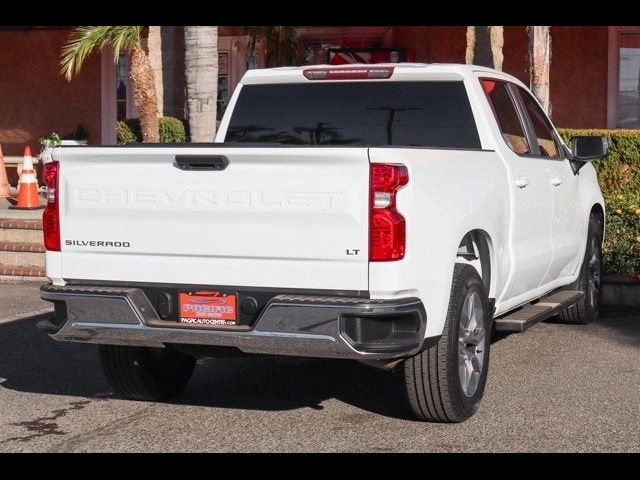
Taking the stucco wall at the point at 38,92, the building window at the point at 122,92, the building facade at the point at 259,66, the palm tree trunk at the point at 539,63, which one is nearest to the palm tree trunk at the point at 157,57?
the building facade at the point at 259,66

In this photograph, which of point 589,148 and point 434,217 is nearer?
point 434,217

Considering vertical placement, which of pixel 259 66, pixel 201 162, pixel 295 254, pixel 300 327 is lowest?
pixel 300 327

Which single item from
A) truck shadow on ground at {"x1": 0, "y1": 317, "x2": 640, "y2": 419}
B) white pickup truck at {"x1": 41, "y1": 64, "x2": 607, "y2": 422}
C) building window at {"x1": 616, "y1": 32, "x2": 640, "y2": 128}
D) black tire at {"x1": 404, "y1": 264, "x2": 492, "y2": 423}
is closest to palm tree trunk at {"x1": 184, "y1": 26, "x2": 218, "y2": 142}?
truck shadow on ground at {"x1": 0, "y1": 317, "x2": 640, "y2": 419}

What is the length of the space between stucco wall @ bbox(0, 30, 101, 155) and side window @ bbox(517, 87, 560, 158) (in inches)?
559

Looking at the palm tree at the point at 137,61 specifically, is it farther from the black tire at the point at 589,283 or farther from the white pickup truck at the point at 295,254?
the white pickup truck at the point at 295,254

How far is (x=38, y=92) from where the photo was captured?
21891mm

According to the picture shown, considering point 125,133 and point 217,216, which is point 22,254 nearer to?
point 125,133

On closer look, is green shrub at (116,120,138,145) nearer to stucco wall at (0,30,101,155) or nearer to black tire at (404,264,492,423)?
stucco wall at (0,30,101,155)

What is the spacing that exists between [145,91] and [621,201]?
7.28 meters

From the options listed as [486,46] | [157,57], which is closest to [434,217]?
[486,46]

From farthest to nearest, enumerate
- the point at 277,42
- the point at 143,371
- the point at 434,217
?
the point at 277,42 < the point at 143,371 < the point at 434,217

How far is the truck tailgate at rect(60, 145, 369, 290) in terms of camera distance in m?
5.50
